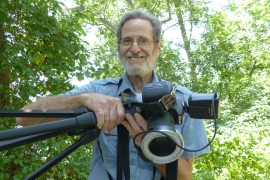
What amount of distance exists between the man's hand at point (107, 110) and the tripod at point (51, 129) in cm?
3

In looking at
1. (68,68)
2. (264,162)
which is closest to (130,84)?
(68,68)

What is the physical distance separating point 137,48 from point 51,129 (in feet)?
3.42

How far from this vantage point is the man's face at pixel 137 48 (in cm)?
161

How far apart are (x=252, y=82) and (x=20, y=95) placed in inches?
292

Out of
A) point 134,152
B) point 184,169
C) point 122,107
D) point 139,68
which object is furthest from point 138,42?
point 122,107

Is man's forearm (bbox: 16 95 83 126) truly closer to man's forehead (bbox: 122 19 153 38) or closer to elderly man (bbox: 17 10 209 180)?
elderly man (bbox: 17 10 209 180)

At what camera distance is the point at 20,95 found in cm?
235

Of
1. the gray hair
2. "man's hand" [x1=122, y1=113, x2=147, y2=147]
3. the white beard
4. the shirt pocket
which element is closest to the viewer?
"man's hand" [x1=122, y1=113, x2=147, y2=147]

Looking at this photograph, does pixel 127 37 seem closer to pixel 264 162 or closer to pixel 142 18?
pixel 142 18

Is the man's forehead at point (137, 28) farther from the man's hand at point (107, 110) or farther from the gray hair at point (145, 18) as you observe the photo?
the man's hand at point (107, 110)

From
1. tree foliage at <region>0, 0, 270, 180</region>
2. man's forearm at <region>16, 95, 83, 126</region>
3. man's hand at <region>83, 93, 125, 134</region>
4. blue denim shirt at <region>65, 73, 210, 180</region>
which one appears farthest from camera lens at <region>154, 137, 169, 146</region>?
tree foliage at <region>0, 0, 270, 180</region>

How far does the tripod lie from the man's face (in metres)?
0.85

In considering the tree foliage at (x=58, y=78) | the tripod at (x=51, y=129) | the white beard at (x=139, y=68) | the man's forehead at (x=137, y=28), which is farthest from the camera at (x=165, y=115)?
the tree foliage at (x=58, y=78)

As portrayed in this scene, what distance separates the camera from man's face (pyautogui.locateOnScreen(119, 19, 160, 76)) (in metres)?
1.61
